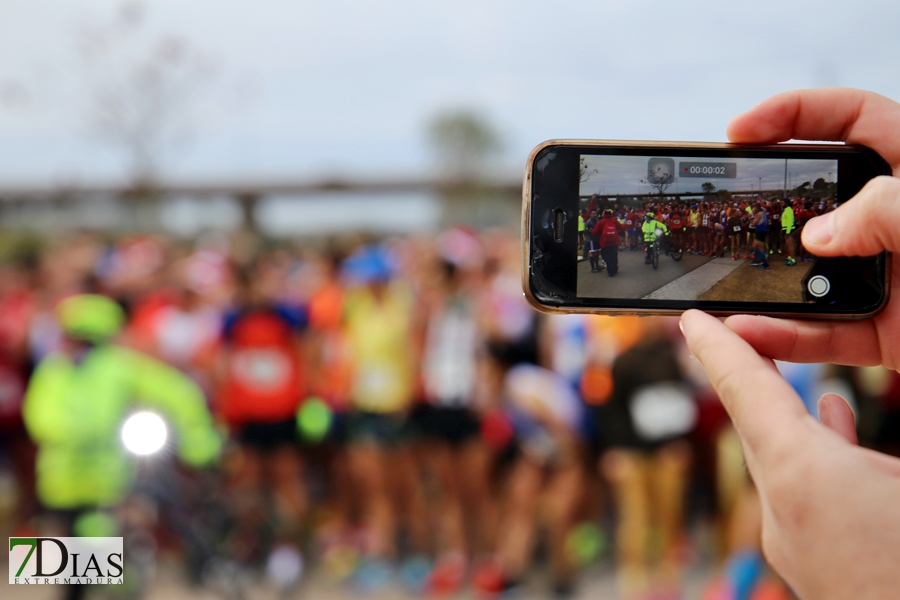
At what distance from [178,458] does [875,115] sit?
4042 mm

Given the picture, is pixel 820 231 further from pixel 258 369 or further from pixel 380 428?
pixel 258 369

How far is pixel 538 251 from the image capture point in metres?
1.17

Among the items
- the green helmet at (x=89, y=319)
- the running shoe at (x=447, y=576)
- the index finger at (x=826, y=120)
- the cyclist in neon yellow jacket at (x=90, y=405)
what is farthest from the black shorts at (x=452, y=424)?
the index finger at (x=826, y=120)

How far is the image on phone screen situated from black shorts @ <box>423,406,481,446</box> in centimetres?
276

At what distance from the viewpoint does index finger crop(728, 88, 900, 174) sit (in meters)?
1.12

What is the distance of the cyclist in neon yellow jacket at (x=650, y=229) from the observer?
116 cm

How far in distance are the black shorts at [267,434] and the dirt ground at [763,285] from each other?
3.38 m

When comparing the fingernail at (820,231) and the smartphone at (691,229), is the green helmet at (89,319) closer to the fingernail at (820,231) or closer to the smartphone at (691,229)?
the smartphone at (691,229)

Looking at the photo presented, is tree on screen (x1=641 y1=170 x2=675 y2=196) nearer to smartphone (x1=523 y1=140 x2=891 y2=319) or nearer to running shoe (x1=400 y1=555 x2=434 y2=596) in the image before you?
smartphone (x1=523 y1=140 x2=891 y2=319)

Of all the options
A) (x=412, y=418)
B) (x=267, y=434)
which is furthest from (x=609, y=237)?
(x=267, y=434)

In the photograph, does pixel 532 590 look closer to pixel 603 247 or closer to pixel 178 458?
pixel 178 458

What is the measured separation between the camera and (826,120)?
117cm

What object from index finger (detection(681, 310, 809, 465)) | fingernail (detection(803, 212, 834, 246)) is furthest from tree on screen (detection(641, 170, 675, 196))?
index finger (detection(681, 310, 809, 465))

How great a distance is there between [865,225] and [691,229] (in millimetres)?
310
